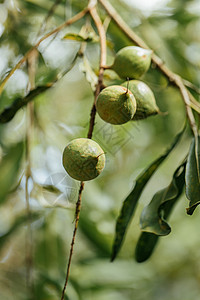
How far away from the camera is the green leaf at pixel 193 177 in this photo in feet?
2.67

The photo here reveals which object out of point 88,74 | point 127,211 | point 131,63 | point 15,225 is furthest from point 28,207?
point 131,63

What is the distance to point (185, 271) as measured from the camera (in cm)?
269

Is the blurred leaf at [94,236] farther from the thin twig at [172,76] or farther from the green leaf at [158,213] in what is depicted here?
the thin twig at [172,76]

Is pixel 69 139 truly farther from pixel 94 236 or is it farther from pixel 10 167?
pixel 94 236

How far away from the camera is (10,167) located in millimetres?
1600

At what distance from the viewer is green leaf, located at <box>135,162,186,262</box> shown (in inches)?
35.8

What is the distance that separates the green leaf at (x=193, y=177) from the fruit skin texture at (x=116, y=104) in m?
0.21

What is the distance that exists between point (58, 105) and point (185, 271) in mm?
1463

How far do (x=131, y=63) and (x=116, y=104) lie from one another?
0.21 m

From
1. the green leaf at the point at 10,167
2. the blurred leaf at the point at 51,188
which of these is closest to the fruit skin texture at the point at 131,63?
the blurred leaf at the point at 51,188

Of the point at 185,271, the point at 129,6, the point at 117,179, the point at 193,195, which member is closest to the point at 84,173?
the point at 193,195

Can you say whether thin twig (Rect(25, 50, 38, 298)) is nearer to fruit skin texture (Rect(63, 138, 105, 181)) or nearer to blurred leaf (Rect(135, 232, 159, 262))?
blurred leaf (Rect(135, 232, 159, 262))

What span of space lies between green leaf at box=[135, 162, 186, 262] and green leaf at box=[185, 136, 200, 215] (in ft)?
0.27

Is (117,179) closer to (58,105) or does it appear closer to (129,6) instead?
(58,105)
